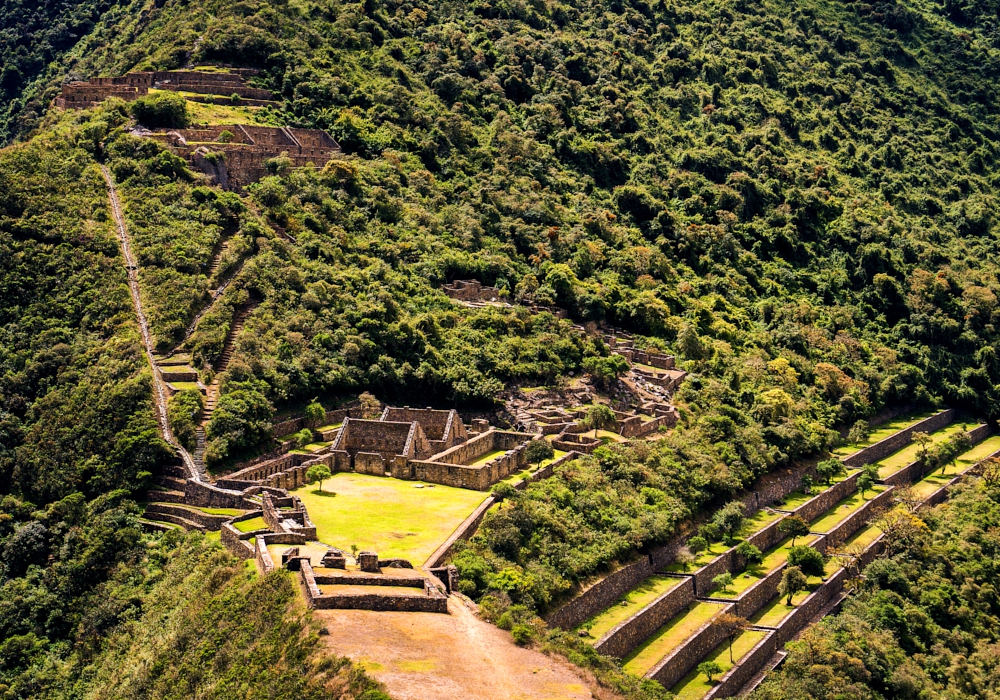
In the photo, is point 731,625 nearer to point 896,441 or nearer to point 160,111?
point 896,441

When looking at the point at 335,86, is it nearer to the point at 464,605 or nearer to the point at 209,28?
the point at 209,28

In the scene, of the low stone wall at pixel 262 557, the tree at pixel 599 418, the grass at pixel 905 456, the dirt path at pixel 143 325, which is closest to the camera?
the low stone wall at pixel 262 557

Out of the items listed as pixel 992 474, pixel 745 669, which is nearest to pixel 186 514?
pixel 745 669

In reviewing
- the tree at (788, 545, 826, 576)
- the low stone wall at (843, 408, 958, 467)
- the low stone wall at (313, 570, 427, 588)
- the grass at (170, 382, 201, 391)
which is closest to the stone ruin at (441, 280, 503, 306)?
the grass at (170, 382, 201, 391)

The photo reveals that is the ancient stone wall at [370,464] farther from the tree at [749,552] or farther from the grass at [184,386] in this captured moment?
the tree at [749,552]

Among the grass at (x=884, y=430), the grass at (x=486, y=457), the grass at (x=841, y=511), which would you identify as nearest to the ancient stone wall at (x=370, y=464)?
the grass at (x=486, y=457)

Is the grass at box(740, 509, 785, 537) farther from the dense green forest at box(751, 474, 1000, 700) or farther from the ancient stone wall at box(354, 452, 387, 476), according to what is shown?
the ancient stone wall at box(354, 452, 387, 476)
